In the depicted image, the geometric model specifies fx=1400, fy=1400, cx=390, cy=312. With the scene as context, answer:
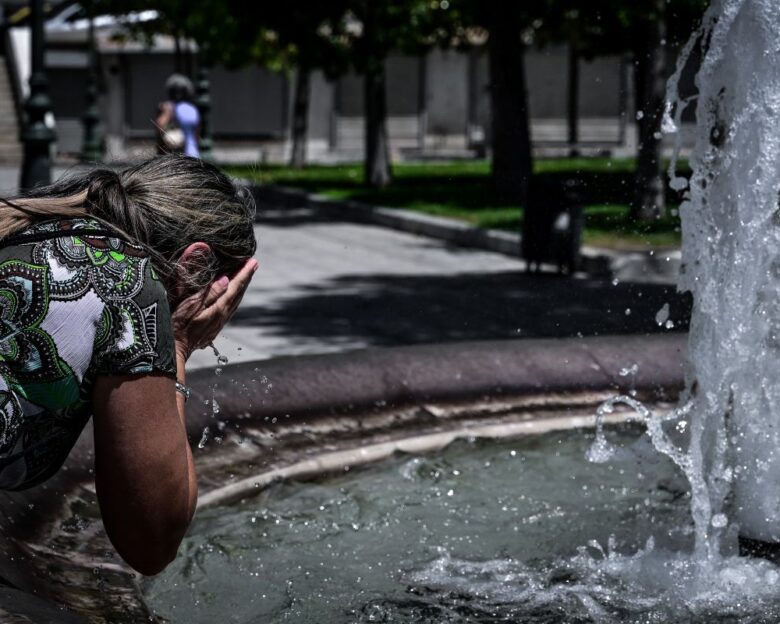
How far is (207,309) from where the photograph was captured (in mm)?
2336

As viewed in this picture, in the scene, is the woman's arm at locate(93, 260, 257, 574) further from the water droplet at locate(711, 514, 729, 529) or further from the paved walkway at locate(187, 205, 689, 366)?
the paved walkway at locate(187, 205, 689, 366)

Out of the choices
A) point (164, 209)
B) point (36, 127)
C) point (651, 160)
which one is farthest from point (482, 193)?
point (164, 209)

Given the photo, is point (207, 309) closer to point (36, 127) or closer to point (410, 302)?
point (410, 302)

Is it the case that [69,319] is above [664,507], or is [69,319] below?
above

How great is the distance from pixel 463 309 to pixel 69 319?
324 inches

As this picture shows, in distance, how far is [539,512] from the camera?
4504mm

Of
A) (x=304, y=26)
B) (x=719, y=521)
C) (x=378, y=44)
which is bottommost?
(x=719, y=521)

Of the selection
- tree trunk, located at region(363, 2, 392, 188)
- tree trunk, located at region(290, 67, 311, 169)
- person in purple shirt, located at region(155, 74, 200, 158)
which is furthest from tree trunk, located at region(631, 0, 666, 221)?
tree trunk, located at region(290, 67, 311, 169)

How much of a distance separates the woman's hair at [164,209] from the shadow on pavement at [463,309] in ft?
20.6

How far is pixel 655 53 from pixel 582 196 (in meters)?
3.19

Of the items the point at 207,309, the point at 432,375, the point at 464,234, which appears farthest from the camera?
the point at 464,234

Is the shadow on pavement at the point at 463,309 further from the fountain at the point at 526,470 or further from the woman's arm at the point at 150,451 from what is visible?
the woman's arm at the point at 150,451

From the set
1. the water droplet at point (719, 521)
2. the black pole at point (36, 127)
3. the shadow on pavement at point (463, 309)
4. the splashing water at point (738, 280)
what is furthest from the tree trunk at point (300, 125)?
the water droplet at point (719, 521)

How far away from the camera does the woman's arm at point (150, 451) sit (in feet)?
6.81
